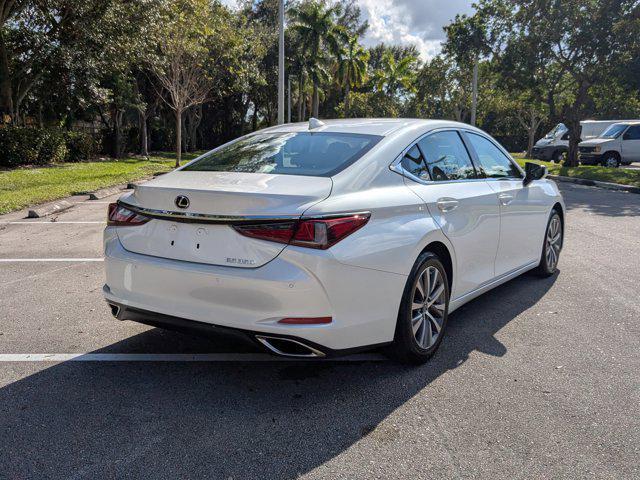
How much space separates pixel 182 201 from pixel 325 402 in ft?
4.78

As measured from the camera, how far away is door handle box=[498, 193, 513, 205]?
4.79 meters

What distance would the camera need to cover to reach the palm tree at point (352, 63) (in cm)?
4778

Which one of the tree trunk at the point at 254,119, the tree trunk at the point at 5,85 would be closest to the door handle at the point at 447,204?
the tree trunk at the point at 5,85

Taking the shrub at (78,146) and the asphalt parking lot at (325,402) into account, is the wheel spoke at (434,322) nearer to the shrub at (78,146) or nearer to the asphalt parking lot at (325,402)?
the asphalt parking lot at (325,402)

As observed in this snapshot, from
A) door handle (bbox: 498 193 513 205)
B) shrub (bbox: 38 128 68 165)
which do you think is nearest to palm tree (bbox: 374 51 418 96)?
shrub (bbox: 38 128 68 165)

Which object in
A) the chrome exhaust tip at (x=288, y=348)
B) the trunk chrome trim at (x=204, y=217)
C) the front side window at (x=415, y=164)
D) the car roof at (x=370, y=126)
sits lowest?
the chrome exhaust tip at (x=288, y=348)

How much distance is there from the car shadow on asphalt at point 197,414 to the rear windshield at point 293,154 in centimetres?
134

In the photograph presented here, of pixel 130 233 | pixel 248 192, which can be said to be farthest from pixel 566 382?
pixel 130 233

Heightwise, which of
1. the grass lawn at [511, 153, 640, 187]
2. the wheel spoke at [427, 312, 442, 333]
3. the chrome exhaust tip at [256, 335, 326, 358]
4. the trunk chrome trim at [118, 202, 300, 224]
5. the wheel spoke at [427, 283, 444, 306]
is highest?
the trunk chrome trim at [118, 202, 300, 224]

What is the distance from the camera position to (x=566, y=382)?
3602 millimetres

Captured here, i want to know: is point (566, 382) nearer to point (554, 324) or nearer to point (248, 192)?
point (554, 324)

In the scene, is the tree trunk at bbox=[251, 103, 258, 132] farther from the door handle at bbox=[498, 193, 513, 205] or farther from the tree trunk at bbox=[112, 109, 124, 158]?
the door handle at bbox=[498, 193, 513, 205]

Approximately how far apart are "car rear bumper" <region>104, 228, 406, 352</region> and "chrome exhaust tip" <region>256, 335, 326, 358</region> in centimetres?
4

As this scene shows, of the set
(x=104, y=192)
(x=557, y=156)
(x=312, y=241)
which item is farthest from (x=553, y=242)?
(x=557, y=156)
